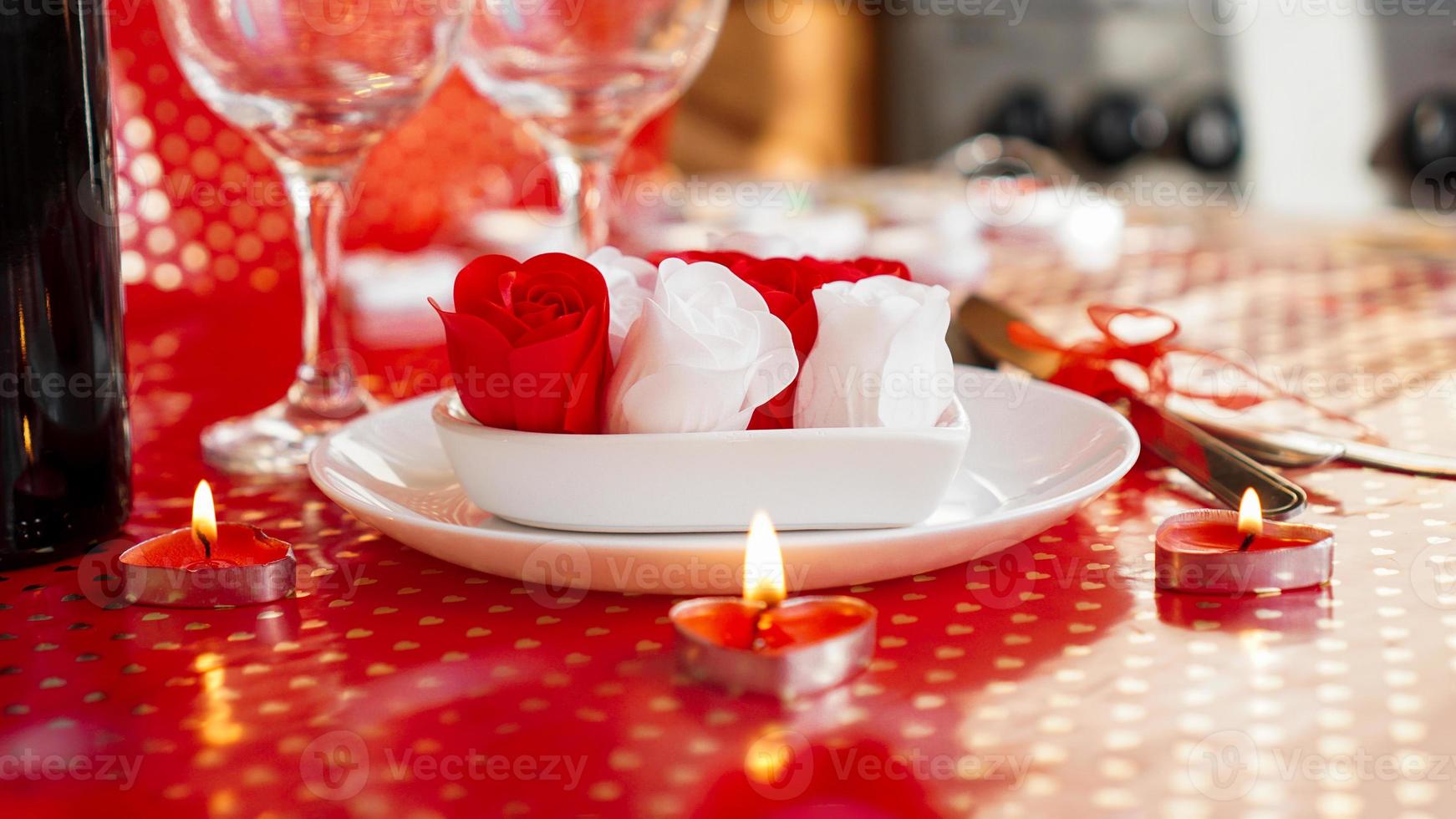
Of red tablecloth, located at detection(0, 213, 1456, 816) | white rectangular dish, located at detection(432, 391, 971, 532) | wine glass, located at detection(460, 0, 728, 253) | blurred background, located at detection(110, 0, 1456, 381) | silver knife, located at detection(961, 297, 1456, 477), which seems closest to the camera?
red tablecloth, located at detection(0, 213, 1456, 816)

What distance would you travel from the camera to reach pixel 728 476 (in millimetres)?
369

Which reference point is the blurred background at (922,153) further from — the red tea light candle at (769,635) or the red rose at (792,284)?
the red tea light candle at (769,635)

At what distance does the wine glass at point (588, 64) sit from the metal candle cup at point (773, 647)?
1.41ft

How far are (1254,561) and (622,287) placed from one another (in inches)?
7.6

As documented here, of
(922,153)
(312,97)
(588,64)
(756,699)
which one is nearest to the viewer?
(756,699)

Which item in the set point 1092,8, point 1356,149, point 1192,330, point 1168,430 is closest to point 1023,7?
point 1092,8

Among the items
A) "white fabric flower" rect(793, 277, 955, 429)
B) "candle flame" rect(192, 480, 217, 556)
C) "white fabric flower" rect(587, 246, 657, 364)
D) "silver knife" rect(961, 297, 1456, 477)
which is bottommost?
"silver knife" rect(961, 297, 1456, 477)

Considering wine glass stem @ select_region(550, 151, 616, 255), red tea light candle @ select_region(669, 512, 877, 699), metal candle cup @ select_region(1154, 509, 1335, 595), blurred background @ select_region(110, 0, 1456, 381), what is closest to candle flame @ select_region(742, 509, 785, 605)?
red tea light candle @ select_region(669, 512, 877, 699)

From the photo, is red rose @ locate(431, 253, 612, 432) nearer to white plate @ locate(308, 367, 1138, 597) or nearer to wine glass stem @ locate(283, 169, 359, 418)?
white plate @ locate(308, 367, 1138, 597)

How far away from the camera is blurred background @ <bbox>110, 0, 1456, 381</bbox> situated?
0.98 metres

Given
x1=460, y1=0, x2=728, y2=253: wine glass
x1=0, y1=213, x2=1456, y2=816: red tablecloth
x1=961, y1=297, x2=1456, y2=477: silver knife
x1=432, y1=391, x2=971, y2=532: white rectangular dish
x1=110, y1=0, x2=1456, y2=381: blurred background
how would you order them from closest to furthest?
x1=0, y1=213, x2=1456, y2=816: red tablecloth < x1=432, y1=391, x2=971, y2=532: white rectangular dish < x1=961, y1=297, x2=1456, y2=477: silver knife < x1=460, y1=0, x2=728, y2=253: wine glass < x1=110, y1=0, x2=1456, y2=381: blurred background

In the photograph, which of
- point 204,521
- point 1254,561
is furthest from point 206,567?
point 1254,561

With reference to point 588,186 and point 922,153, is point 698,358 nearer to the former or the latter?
point 588,186

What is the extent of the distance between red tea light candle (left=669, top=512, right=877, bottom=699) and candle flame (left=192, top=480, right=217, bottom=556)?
0.15 m
